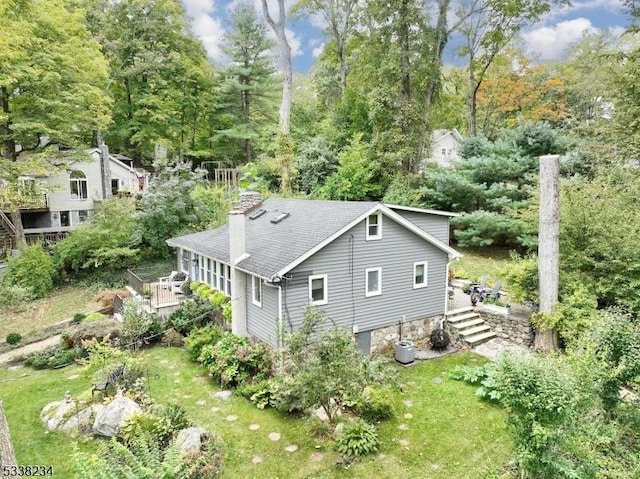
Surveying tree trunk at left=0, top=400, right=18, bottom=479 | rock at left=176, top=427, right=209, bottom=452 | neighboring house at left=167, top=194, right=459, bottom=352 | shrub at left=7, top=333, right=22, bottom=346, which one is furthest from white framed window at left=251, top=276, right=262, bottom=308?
shrub at left=7, top=333, right=22, bottom=346

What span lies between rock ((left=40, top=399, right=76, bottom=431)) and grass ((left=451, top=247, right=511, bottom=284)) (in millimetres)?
15971

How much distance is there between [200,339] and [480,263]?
14.2 m

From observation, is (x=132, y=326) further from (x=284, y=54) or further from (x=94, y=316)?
(x=284, y=54)

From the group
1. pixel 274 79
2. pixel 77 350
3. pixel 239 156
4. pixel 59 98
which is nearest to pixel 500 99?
pixel 274 79

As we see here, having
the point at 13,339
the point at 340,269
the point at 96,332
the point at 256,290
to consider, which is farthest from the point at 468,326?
the point at 13,339

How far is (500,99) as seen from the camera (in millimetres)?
31719

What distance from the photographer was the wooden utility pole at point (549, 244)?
12664 millimetres

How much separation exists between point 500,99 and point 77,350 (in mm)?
32197

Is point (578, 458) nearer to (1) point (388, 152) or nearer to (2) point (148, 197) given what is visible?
(1) point (388, 152)

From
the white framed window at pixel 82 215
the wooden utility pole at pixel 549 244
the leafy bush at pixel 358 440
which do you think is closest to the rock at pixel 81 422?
the leafy bush at pixel 358 440

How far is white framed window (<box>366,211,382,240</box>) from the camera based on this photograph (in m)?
12.7

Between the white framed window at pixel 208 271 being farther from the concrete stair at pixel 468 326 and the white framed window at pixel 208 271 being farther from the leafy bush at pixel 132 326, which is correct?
the concrete stair at pixel 468 326

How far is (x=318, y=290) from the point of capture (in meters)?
12.1

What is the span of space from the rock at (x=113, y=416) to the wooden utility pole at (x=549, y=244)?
12239mm
